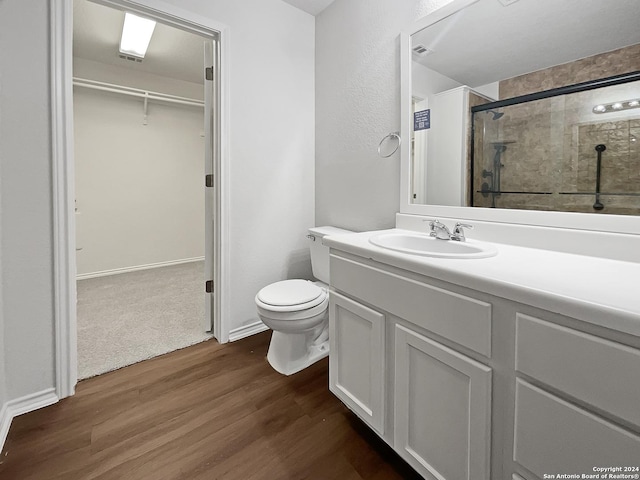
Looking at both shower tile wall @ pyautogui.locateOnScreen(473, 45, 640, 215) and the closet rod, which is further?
the closet rod

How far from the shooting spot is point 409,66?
1646 mm

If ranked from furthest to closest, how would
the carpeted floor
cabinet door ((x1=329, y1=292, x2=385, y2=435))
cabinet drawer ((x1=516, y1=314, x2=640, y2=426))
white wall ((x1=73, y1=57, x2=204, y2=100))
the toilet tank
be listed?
white wall ((x1=73, y1=57, x2=204, y2=100))
the toilet tank
the carpeted floor
cabinet door ((x1=329, y1=292, x2=385, y2=435))
cabinet drawer ((x1=516, y1=314, x2=640, y2=426))

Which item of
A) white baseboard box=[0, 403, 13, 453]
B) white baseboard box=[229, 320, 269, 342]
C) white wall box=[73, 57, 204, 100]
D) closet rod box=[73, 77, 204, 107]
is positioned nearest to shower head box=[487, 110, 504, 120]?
white baseboard box=[229, 320, 269, 342]

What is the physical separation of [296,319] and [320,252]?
0.57 metres

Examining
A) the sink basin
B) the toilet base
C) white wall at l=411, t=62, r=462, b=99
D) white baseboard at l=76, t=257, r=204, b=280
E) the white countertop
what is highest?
white wall at l=411, t=62, r=462, b=99

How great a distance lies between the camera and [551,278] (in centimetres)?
79

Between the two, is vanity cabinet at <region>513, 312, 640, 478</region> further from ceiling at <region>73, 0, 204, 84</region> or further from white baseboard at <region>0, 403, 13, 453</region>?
ceiling at <region>73, 0, 204, 84</region>

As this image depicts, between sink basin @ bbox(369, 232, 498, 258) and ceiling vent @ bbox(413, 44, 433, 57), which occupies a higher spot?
ceiling vent @ bbox(413, 44, 433, 57)

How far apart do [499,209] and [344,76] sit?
4.45 ft

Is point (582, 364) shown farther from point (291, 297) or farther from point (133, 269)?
point (133, 269)

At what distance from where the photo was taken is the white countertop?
0.61 meters

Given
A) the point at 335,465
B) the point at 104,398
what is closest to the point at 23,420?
the point at 104,398

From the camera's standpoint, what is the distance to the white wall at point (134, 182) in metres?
3.30

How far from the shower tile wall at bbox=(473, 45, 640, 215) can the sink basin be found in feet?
0.84
